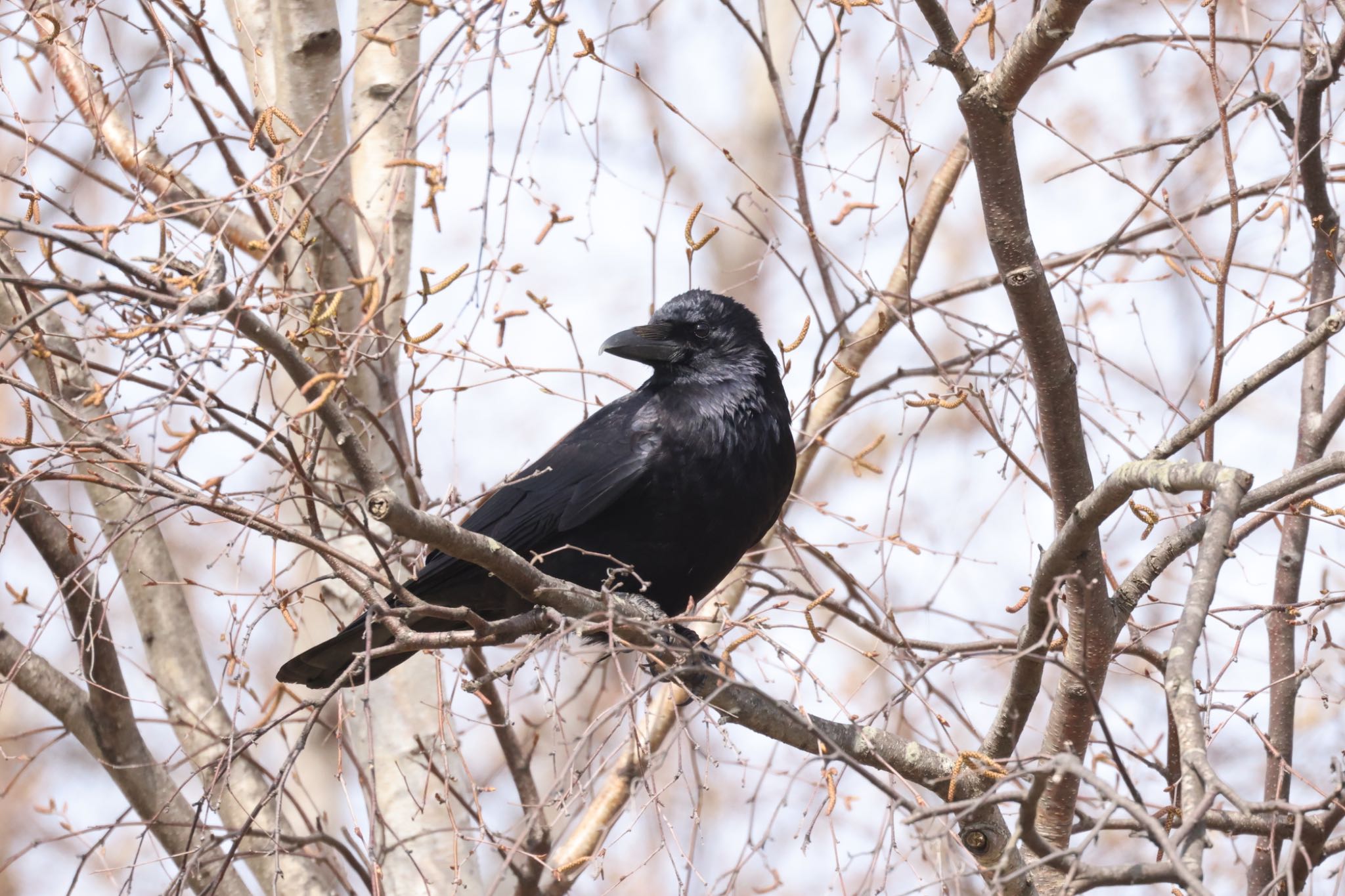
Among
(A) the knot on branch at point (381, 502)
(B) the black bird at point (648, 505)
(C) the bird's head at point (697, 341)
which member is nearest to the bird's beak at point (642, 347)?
(C) the bird's head at point (697, 341)

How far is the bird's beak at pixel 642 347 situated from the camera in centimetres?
457

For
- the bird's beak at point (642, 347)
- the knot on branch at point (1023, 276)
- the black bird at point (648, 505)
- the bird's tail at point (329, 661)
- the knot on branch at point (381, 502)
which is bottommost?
the knot on branch at point (381, 502)

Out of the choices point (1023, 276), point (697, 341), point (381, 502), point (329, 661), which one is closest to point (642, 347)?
point (697, 341)

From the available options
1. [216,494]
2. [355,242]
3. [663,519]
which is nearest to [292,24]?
[355,242]

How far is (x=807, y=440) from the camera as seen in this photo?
15.0ft

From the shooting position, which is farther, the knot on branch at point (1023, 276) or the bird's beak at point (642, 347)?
the bird's beak at point (642, 347)

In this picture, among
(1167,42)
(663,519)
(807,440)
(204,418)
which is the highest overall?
(1167,42)

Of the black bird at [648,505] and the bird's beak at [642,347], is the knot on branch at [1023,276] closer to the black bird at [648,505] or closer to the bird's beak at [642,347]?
the black bird at [648,505]

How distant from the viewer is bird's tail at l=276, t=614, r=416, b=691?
3963 mm

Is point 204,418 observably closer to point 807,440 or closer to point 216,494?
point 216,494

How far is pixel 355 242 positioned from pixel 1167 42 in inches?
115

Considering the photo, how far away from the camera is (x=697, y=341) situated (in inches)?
184

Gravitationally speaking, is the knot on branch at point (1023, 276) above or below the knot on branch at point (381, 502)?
above

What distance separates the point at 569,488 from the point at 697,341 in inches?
32.6
